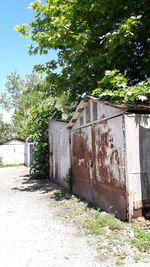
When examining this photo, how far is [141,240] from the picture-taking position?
139 inches

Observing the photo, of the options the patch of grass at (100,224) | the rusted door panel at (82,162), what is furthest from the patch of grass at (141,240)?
the rusted door panel at (82,162)

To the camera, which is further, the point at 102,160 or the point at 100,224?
the point at 102,160

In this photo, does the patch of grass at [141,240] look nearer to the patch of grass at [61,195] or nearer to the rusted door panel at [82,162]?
the rusted door panel at [82,162]

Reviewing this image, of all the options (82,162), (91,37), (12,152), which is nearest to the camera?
(82,162)

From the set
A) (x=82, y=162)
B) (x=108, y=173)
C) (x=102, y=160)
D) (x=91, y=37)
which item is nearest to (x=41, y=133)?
(x=82, y=162)

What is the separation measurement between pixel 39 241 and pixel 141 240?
1731 millimetres

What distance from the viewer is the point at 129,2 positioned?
6949 mm

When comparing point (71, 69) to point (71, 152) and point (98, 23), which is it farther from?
point (71, 152)

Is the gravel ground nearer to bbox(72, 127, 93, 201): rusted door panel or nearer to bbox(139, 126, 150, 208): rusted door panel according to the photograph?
bbox(72, 127, 93, 201): rusted door panel

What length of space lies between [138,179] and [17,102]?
3282cm

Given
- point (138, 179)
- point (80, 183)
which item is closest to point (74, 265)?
point (138, 179)

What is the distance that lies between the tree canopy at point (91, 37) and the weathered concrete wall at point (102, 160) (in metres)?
2.06

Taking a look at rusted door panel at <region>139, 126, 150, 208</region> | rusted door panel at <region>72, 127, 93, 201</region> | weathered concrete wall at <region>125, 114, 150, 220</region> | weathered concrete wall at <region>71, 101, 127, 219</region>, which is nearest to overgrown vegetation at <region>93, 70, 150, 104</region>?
weathered concrete wall at <region>71, 101, 127, 219</region>

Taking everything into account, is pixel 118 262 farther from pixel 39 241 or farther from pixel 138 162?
pixel 138 162
